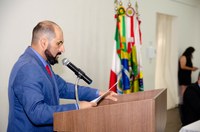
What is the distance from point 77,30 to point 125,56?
0.87 m

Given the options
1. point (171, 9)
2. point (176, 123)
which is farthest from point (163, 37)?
point (176, 123)

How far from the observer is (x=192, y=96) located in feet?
12.1

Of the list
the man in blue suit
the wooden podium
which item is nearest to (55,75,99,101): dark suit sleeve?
the man in blue suit

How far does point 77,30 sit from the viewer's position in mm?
4078

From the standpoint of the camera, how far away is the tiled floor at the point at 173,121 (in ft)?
16.1

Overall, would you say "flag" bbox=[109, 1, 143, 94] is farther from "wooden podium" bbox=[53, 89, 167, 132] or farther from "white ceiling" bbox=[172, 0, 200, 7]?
"white ceiling" bbox=[172, 0, 200, 7]

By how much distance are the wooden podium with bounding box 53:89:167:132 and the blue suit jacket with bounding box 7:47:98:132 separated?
0.09 m

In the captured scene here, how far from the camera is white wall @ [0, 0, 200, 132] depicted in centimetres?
318

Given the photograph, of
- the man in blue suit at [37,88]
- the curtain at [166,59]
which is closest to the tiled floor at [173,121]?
the curtain at [166,59]

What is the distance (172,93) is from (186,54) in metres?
1.08

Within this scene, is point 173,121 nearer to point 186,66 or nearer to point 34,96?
point 186,66

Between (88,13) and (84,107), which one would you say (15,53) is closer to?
A: (88,13)

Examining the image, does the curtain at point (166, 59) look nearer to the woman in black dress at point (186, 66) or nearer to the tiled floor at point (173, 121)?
the woman in black dress at point (186, 66)

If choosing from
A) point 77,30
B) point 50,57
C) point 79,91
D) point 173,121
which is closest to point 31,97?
point 50,57
